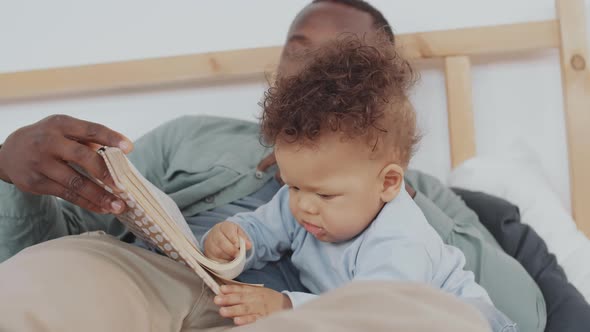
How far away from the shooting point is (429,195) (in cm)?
142

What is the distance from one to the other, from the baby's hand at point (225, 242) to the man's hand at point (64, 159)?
0.55 ft

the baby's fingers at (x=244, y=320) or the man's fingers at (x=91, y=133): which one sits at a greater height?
the man's fingers at (x=91, y=133)

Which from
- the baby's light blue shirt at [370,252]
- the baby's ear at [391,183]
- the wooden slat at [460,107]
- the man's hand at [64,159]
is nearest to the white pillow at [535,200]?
the wooden slat at [460,107]

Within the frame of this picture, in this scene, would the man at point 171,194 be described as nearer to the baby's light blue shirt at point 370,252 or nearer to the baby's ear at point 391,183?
the baby's light blue shirt at point 370,252

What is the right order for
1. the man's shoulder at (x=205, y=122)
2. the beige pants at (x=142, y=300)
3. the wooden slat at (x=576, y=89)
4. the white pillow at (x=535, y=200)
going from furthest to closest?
the wooden slat at (x=576, y=89) < the man's shoulder at (x=205, y=122) < the white pillow at (x=535, y=200) < the beige pants at (x=142, y=300)

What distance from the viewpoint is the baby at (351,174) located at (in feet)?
3.07

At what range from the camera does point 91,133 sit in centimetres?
95

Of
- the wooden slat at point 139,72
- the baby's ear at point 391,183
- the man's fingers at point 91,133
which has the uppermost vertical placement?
the wooden slat at point 139,72

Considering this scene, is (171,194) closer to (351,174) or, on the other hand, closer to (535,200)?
(351,174)

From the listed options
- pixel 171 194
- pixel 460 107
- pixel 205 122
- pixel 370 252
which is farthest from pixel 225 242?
pixel 460 107

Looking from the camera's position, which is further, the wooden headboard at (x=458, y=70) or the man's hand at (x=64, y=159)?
the wooden headboard at (x=458, y=70)

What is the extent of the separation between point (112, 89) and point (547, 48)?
110cm

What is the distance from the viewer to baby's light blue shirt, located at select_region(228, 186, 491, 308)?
947mm

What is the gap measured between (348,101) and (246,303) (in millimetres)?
296
